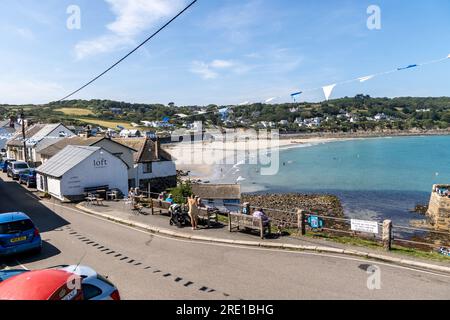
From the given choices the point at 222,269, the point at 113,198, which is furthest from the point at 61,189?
the point at 222,269

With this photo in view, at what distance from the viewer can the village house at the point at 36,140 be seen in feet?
143

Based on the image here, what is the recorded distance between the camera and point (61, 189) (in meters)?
23.9

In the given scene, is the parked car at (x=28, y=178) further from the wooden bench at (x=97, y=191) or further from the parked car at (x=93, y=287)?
the parked car at (x=93, y=287)

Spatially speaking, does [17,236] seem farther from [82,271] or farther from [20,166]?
[20,166]

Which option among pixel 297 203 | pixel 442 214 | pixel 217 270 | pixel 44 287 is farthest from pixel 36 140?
pixel 442 214

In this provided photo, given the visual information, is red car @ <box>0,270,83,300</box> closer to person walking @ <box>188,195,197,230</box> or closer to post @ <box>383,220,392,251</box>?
person walking @ <box>188,195,197,230</box>

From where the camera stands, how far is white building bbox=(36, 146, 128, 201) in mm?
24078

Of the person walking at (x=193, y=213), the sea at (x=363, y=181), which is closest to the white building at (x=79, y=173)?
the person walking at (x=193, y=213)

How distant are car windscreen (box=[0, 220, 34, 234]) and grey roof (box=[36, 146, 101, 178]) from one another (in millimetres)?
12229

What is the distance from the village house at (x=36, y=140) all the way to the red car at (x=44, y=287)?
128ft

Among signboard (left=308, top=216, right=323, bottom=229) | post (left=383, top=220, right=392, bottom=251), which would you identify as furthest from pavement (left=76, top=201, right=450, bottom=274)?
signboard (left=308, top=216, right=323, bottom=229)

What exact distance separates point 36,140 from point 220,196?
2720 centimetres
